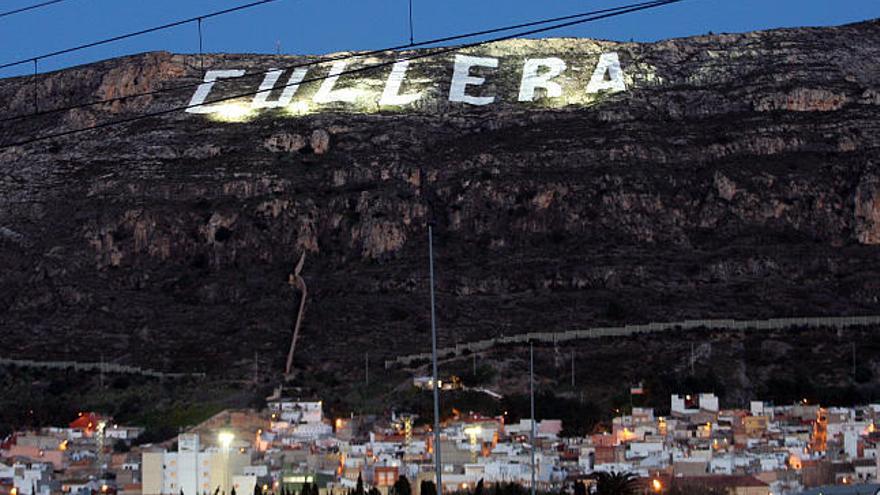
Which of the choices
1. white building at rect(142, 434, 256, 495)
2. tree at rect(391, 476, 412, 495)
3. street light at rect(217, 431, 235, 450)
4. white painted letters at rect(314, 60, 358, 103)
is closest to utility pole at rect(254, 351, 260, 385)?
street light at rect(217, 431, 235, 450)

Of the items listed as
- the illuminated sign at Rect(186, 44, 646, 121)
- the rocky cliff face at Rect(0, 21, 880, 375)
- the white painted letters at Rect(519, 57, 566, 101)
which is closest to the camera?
the rocky cliff face at Rect(0, 21, 880, 375)

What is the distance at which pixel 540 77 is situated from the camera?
94.6 meters

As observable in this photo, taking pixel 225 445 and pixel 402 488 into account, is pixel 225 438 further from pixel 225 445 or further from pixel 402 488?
pixel 402 488

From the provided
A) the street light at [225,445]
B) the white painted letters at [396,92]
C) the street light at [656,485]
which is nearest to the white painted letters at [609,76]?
the white painted letters at [396,92]

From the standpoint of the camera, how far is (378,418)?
64.9 meters

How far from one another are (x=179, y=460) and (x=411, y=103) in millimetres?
39992

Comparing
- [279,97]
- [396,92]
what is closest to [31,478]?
[396,92]

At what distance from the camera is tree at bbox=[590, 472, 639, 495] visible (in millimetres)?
47156

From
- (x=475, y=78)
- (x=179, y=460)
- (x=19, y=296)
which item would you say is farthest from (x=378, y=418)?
(x=475, y=78)

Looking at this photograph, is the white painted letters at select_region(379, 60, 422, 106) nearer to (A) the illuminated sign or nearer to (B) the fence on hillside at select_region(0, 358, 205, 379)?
(A) the illuminated sign

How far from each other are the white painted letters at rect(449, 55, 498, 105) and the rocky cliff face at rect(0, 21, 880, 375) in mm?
670

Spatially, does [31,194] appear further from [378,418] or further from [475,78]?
[378,418]

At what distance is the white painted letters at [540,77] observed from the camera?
9194 centimetres

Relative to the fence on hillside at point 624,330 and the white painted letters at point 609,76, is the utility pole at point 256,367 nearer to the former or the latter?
the fence on hillside at point 624,330
